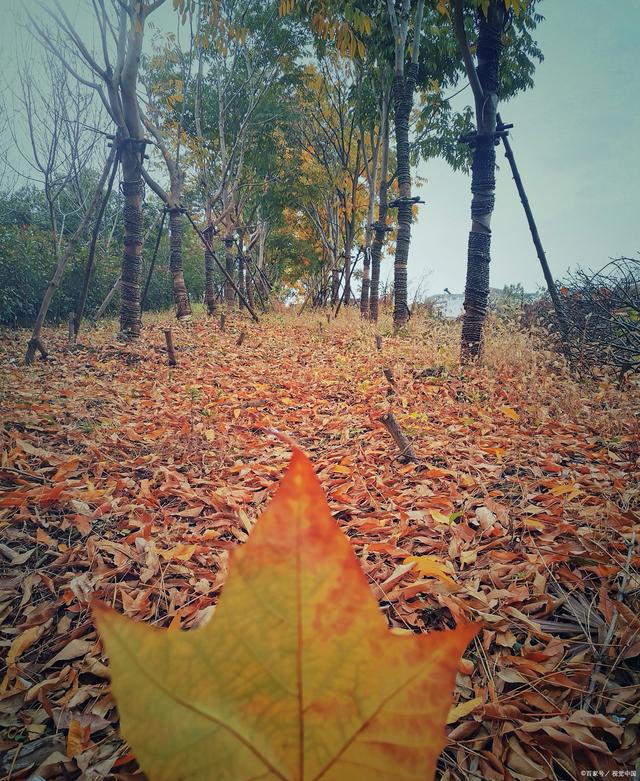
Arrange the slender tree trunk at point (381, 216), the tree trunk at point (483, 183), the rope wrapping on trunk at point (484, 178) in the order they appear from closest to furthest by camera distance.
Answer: the tree trunk at point (483, 183) → the rope wrapping on trunk at point (484, 178) → the slender tree trunk at point (381, 216)

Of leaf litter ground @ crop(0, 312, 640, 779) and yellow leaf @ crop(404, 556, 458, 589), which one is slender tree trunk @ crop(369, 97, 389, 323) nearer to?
leaf litter ground @ crop(0, 312, 640, 779)

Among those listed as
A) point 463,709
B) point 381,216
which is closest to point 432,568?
point 463,709

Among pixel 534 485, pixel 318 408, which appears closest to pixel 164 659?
pixel 534 485

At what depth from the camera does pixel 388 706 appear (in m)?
0.34

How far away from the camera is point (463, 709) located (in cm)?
117

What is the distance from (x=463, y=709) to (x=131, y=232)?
26.4 feet

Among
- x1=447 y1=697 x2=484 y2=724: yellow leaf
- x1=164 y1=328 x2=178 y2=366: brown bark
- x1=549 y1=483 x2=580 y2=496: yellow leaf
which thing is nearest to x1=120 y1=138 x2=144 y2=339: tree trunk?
x1=164 y1=328 x2=178 y2=366: brown bark

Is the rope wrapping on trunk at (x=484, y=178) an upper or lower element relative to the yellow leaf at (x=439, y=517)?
upper

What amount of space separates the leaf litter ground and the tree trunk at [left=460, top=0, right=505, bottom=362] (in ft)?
3.14

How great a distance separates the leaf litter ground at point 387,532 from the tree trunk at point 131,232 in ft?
9.17

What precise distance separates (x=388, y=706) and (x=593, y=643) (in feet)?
4.66

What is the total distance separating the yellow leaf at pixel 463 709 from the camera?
1142 mm

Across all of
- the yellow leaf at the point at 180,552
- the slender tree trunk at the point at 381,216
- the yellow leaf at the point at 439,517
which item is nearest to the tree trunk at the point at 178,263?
the slender tree trunk at the point at 381,216

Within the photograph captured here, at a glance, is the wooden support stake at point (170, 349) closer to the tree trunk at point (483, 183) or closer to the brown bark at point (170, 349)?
the brown bark at point (170, 349)
